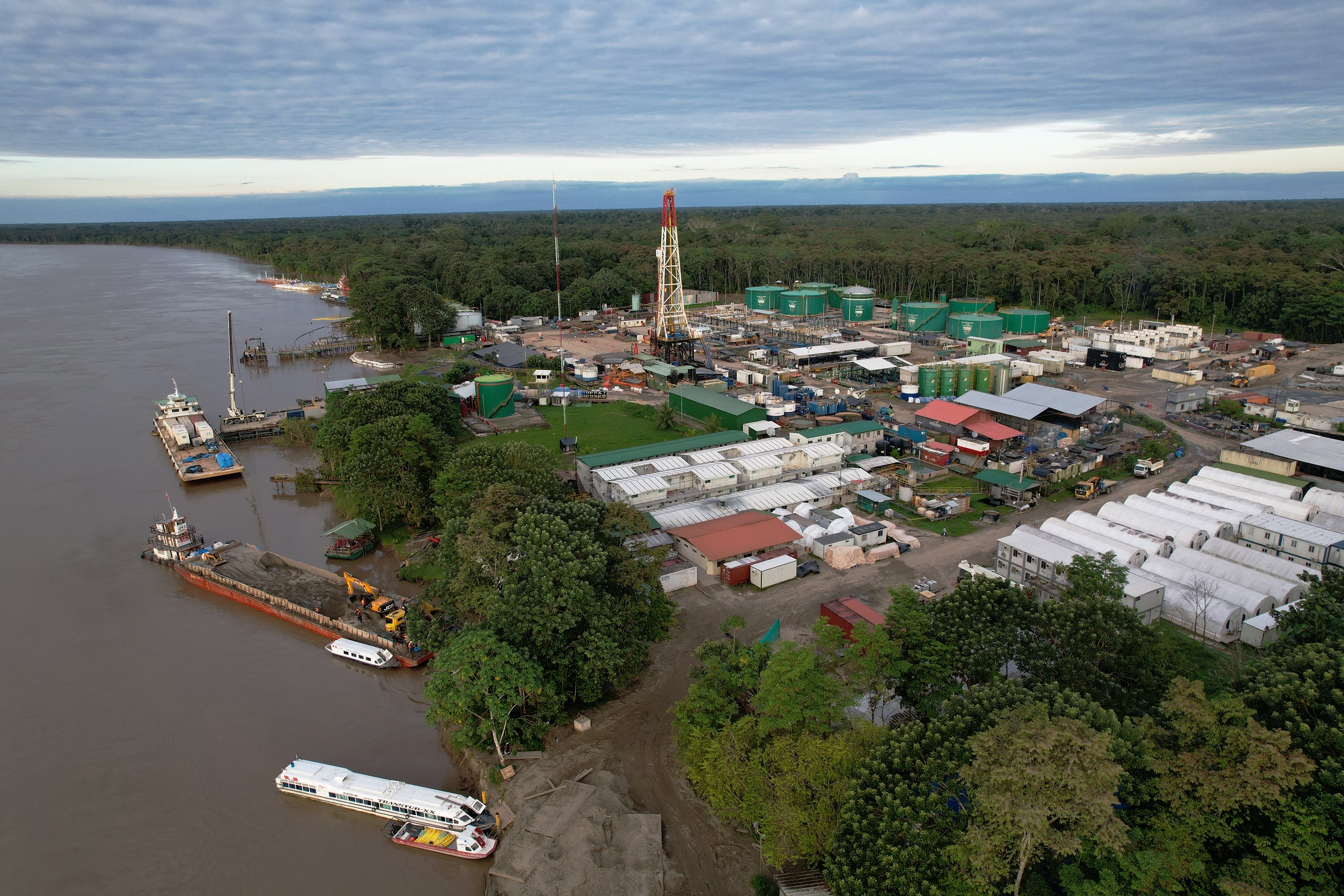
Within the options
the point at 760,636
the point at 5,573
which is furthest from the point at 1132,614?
the point at 5,573

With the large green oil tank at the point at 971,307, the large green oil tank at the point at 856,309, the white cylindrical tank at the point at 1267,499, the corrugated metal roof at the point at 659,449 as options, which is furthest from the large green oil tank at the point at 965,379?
the large green oil tank at the point at 856,309

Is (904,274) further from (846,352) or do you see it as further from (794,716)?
(794,716)

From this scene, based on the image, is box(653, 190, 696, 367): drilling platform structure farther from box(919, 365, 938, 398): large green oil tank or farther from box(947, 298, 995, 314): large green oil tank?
box(947, 298, 995, 314): large green oil tank

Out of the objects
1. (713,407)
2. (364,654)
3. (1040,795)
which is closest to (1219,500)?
(713,407)

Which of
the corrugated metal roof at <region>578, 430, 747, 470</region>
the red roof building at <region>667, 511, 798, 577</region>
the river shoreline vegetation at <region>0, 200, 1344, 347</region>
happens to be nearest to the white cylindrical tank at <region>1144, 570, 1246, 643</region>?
the red roof building at <region>667, 511, 798, 577</region>

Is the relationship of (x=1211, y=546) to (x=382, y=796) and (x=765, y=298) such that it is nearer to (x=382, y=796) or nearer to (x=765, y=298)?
(x=382, y=796)

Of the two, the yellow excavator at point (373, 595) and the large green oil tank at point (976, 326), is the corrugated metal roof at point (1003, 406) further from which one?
the yellow excavator at point (373, 595)
